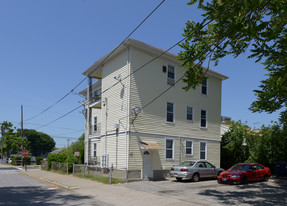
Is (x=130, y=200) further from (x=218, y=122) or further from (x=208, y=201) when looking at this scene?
(x=218, y=122)

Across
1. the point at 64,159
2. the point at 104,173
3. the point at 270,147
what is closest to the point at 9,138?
the point at 64,159

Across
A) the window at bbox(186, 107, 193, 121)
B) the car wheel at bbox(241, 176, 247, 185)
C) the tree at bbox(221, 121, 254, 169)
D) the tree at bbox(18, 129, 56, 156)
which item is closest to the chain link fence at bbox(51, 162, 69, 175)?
the window at bbox(186, 107, 193, 121)

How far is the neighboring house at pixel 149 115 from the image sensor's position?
19078 millimetres

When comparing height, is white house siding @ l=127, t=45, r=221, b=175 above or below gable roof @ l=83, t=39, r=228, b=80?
below

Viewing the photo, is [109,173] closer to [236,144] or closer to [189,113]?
[189,113]

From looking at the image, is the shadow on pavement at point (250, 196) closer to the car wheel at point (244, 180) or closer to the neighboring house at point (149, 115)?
the car wheel at point (244, 180)

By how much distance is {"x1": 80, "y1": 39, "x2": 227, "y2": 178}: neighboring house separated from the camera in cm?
1908

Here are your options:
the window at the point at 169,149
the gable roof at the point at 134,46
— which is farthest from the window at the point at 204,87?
the window at the point at 169,149

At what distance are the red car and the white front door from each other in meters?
4.86

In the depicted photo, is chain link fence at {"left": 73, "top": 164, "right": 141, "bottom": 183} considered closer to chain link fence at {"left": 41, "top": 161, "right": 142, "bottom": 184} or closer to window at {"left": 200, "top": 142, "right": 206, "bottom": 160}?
chain link fence at {"left": 41, "top": 161, "right": 142, "bottom": 184}

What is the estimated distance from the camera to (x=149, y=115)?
2003cm

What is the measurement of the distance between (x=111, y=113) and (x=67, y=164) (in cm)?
662

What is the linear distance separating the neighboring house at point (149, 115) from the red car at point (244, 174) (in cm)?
473

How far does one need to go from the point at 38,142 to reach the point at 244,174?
10016cm
